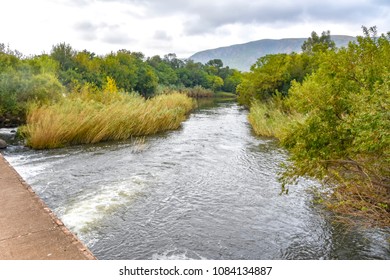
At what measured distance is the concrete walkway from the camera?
3799mm

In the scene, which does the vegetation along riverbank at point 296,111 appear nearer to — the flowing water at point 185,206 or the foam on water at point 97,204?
the flowing water at point 185,206

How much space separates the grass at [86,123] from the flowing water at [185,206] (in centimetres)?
79

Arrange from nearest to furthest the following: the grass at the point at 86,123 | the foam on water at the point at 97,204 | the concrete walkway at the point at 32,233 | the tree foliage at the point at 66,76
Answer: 1. the concrete walkway at the point at 32,233
2. the foam on water at the point at 97,204
3. the grass at the point at 86,123
4. the tree foliage at the point at 66,76

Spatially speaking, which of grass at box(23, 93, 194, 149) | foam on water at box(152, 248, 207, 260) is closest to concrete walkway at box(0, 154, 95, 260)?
foam on water at box(152, 248, 207, 260)

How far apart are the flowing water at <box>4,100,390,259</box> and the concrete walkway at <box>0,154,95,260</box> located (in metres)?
1.14

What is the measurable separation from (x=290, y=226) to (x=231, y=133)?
11.7 m

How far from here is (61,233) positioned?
4.32m

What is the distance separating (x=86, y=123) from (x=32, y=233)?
35.4 feet

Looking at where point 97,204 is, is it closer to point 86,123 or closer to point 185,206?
point 185,206

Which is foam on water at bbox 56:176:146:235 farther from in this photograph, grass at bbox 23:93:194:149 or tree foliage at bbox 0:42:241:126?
tree foliage at bbox 0:42:241:126

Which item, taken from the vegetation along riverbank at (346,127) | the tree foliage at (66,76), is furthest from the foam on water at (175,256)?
the tree foliage at (66,76)

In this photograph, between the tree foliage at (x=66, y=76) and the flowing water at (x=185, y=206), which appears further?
the tree foliage at (x=66, y=76)

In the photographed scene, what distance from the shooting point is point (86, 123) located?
1462 centimetres

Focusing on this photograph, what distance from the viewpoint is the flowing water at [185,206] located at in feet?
18.8
